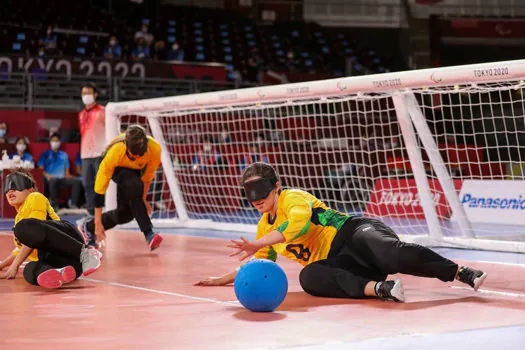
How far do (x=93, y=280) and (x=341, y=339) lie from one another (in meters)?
3.30

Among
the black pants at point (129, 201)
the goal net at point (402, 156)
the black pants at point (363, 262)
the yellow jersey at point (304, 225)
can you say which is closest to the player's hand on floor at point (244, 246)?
the yellow jersey at point (304, 225)

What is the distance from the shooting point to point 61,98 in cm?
2142

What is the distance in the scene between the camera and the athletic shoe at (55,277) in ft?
20.6

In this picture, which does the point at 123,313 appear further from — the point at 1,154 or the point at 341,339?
the point at 1,154

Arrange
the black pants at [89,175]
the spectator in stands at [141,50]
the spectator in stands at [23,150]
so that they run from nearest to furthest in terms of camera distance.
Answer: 1. the black pants at [89,175]
2. the spectator in stands at [23,150]
3. the spectator in stands at [141,50]

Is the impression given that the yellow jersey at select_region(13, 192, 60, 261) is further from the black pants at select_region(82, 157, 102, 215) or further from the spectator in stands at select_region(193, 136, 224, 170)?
the spectator in stands at select_region(193, 136, 224, 170)

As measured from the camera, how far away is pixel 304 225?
559 cm

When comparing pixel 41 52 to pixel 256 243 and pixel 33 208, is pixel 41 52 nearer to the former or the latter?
pixel 33 208

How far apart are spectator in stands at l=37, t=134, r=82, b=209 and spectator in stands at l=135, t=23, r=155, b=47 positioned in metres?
8.62

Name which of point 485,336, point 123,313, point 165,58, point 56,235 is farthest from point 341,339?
point 165,58

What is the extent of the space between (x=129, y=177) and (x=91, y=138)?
3.01m

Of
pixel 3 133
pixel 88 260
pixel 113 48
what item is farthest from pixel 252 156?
pixel 88 260

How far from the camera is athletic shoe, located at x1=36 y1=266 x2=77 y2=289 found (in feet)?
20.6

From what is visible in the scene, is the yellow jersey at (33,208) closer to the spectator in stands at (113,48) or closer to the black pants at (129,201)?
the black pants at (129,201)
